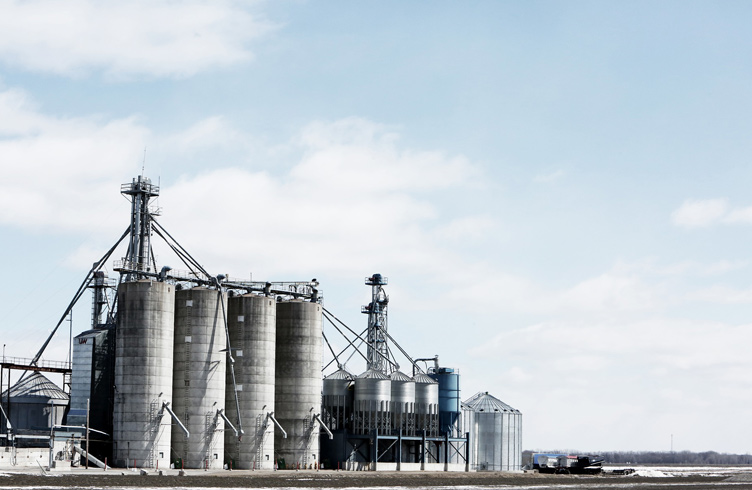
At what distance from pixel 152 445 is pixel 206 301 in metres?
15.1

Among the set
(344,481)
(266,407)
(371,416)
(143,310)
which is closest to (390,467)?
(371,416)

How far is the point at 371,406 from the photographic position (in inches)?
4540

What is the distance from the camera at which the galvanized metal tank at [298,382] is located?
4350 inches

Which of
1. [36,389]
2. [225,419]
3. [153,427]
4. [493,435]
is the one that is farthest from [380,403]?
[36,389]

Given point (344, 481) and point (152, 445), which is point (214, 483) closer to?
point (344, 481)

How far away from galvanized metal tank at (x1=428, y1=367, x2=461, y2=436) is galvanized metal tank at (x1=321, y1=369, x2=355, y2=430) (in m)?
12.2

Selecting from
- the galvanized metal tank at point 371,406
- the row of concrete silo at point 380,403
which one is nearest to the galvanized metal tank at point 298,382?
the row of concrete silo at point 380,403

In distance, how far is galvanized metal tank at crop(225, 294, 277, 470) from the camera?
4200 inches

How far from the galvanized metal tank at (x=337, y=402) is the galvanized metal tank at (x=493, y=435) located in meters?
17.6

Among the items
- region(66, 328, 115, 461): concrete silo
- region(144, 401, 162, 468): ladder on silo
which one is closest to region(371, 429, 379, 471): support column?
region(144, 401, 162, 468): ladder on silo

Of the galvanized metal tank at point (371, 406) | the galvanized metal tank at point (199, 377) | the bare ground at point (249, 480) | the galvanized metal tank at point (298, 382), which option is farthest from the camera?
the galvanized metal tank at point (371, 406)

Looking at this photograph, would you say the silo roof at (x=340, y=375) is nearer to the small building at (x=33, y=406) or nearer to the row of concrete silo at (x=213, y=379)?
the row of concrete silo at (x=213, y=379)

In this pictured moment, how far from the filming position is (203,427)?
103 metres

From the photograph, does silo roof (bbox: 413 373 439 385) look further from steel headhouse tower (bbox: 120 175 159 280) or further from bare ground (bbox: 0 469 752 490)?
steel headhouse tower (bbox: 120 175 159 280)
